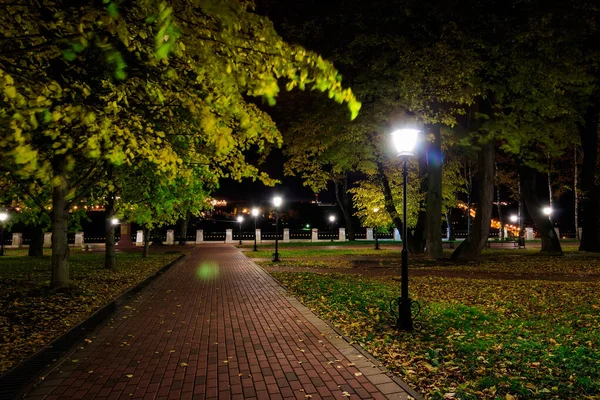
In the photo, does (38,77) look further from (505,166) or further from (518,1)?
(505,166)

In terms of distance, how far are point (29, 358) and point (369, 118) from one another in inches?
585

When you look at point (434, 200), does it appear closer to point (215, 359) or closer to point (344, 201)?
point (215, 359)

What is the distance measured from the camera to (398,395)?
13.8 ft

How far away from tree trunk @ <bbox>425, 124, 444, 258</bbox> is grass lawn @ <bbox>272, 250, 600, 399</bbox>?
6.24m

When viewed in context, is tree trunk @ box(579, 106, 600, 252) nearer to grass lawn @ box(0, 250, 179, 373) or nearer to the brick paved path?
the brick paved path

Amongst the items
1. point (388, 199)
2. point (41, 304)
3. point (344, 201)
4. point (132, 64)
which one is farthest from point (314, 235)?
point (132, 64)

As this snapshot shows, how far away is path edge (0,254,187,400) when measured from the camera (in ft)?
14.4

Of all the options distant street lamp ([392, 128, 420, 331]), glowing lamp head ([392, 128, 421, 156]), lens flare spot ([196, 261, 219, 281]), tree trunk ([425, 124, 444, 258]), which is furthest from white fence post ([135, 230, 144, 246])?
glowing lamp head ([392, 128, 421, 156])

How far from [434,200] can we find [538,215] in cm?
902

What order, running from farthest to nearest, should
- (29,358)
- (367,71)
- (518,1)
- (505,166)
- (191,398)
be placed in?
(505,166)
(367,71)
(518,1)
(29,358)
(191,398)

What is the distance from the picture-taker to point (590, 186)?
894 inches

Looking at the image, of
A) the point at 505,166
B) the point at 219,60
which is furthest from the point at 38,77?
the point at 505,166

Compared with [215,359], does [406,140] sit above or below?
above

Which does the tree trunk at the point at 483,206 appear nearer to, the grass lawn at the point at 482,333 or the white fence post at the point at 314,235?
the grass lawn at the point at 482,333
